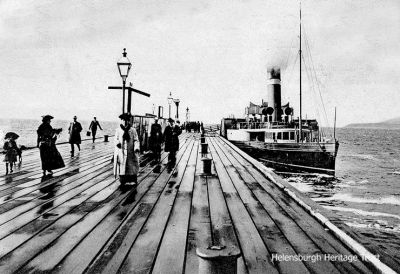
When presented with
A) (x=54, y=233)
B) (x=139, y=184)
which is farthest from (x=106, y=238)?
(x=139, y=184)

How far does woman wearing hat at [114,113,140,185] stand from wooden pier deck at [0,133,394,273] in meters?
0.30

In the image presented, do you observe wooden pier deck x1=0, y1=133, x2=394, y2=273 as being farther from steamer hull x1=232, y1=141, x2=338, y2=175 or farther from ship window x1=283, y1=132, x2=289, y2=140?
ship window x1=283, y1=132, x2=289, y2=140

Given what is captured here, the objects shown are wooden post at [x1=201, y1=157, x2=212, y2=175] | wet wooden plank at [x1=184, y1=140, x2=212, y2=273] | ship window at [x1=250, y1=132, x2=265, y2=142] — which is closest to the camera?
wet wooden plank at [x1=184, y1=140, x2=212, y2=273]

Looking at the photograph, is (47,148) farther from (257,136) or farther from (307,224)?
(257,136)

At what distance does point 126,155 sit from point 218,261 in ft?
16.3

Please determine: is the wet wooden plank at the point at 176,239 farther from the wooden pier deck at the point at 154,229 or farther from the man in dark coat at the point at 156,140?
the man in dark coat at the point at 156,140

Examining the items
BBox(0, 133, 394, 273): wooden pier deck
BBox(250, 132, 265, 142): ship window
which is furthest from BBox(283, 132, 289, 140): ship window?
BBox(0, 133, 394, 273): wooden pier deck

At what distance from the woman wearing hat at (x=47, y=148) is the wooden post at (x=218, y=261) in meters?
6.67

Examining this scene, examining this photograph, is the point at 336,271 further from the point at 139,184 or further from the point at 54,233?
the point at 139,184

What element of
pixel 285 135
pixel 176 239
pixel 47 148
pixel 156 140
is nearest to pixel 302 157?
pixel 285 135

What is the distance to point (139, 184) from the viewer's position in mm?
6562

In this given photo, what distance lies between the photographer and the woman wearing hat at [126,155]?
6418mm

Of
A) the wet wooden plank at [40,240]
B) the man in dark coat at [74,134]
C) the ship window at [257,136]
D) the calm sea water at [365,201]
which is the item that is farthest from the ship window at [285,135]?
the wet wooden plank at [40,240]

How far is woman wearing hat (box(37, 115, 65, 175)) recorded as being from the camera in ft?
24.4
